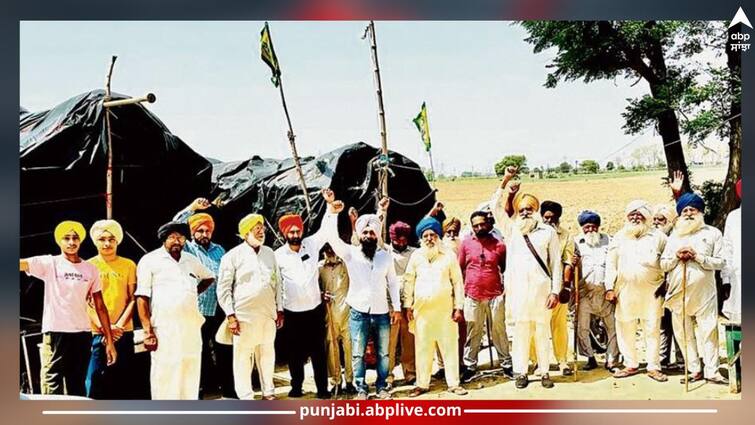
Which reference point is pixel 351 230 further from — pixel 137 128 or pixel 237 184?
pixel 137 128

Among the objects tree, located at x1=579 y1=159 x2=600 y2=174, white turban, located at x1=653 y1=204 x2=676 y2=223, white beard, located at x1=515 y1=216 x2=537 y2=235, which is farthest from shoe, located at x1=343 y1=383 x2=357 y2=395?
white turban, located at x1=653 y1=204 x2=676 y2=223

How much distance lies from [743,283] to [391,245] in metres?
1.85

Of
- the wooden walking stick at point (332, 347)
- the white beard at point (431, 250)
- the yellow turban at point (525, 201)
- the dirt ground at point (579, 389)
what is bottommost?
the dirt ground at point (579, 389)

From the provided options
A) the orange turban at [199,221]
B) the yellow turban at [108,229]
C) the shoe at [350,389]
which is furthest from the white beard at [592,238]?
the yellow turban at [108,229]

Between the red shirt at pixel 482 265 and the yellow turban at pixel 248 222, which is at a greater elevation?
the yellow turban at pixel 248 222

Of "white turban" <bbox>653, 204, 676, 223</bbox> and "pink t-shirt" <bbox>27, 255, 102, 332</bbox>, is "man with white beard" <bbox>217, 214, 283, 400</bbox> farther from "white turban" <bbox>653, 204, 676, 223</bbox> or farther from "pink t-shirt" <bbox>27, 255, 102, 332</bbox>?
"white turban" <bbox>653, 204, 676, 223</bbox>

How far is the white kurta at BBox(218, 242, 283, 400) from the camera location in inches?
187

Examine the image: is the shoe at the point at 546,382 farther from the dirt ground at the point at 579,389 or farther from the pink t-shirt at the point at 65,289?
the pink t-shirt at the point at 65,289

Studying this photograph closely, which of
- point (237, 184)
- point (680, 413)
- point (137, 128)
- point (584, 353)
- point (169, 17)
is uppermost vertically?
point (169, 17)

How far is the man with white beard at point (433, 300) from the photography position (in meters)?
4.85

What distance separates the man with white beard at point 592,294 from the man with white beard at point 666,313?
26cm

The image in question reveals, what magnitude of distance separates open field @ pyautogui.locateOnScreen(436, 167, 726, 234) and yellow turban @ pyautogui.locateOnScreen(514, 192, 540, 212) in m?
0.03

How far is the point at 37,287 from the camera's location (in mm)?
4816

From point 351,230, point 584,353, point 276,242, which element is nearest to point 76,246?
point 276,242
